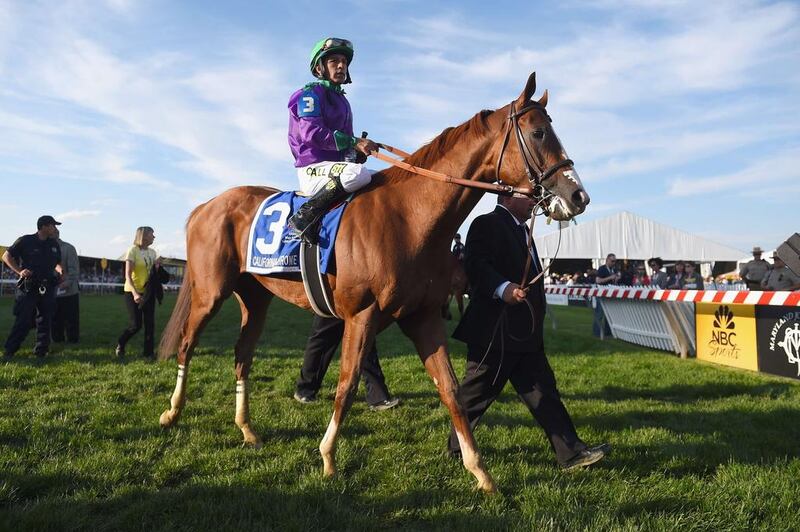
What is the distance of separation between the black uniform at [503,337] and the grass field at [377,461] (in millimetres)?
349

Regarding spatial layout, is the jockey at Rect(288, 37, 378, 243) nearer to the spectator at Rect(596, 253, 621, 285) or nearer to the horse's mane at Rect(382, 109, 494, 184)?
the horse's mane at Rect(382, 109, 494, 184)

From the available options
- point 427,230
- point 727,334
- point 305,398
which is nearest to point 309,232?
point 427,230

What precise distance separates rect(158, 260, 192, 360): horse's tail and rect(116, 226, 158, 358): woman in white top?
3.16 m

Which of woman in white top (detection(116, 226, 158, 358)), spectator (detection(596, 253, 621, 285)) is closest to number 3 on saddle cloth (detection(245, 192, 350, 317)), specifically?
woman in white top (detection(116, 226, 158, 358))

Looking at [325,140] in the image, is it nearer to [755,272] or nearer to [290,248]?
[290,248]

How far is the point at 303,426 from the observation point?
4.54 metres

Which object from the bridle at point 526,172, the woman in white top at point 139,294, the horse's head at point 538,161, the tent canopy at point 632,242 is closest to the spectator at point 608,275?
the woman in white top at point 139,294

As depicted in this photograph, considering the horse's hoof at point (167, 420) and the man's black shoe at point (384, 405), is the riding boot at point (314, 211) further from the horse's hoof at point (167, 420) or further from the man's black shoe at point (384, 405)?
the man's black shoe at point (384, 405)

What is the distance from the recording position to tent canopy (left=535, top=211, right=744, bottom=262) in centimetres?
3178

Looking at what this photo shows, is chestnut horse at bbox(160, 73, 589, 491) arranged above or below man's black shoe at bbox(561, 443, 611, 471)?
above

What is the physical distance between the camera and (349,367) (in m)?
3.43

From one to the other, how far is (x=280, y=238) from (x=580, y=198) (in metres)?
2.07

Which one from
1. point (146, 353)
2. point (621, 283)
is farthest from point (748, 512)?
point (621, 283)

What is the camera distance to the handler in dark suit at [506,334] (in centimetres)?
368
